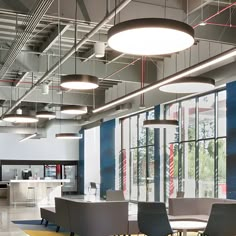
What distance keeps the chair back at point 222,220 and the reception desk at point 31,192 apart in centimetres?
1262

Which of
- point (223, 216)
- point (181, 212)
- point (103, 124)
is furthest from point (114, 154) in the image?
point (223, 216)

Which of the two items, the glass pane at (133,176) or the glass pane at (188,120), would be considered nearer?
the glass pane at (188,120)

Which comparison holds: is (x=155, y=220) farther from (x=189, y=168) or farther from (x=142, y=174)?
(x=142, y=174)

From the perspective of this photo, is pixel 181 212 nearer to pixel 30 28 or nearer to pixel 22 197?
pixel 30 28

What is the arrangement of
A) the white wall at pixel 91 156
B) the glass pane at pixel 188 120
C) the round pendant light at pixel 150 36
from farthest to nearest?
the white wall at pixel 91 156 < the glass pane at pixel 188 120 < the round pendant light at pixel 150 36

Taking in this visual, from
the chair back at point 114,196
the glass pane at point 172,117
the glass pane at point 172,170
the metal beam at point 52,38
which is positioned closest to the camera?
the metal beam at point 52,38

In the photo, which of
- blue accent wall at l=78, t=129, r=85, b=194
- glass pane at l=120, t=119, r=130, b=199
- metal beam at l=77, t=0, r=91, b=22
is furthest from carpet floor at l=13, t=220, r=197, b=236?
blue accent wall at l=78, t=129, r=85, b=194

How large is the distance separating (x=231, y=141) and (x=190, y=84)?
5062 mm

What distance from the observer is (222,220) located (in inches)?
260

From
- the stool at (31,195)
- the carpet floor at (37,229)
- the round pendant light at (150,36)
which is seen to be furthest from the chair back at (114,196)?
the stool at (31,195)

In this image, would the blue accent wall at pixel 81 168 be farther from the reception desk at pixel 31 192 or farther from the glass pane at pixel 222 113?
the glass pane at pixel 222 113

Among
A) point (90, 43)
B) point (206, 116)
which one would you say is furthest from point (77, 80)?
point (206, 116)

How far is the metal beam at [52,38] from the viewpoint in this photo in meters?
9.87

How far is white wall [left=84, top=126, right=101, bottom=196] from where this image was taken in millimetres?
26203
